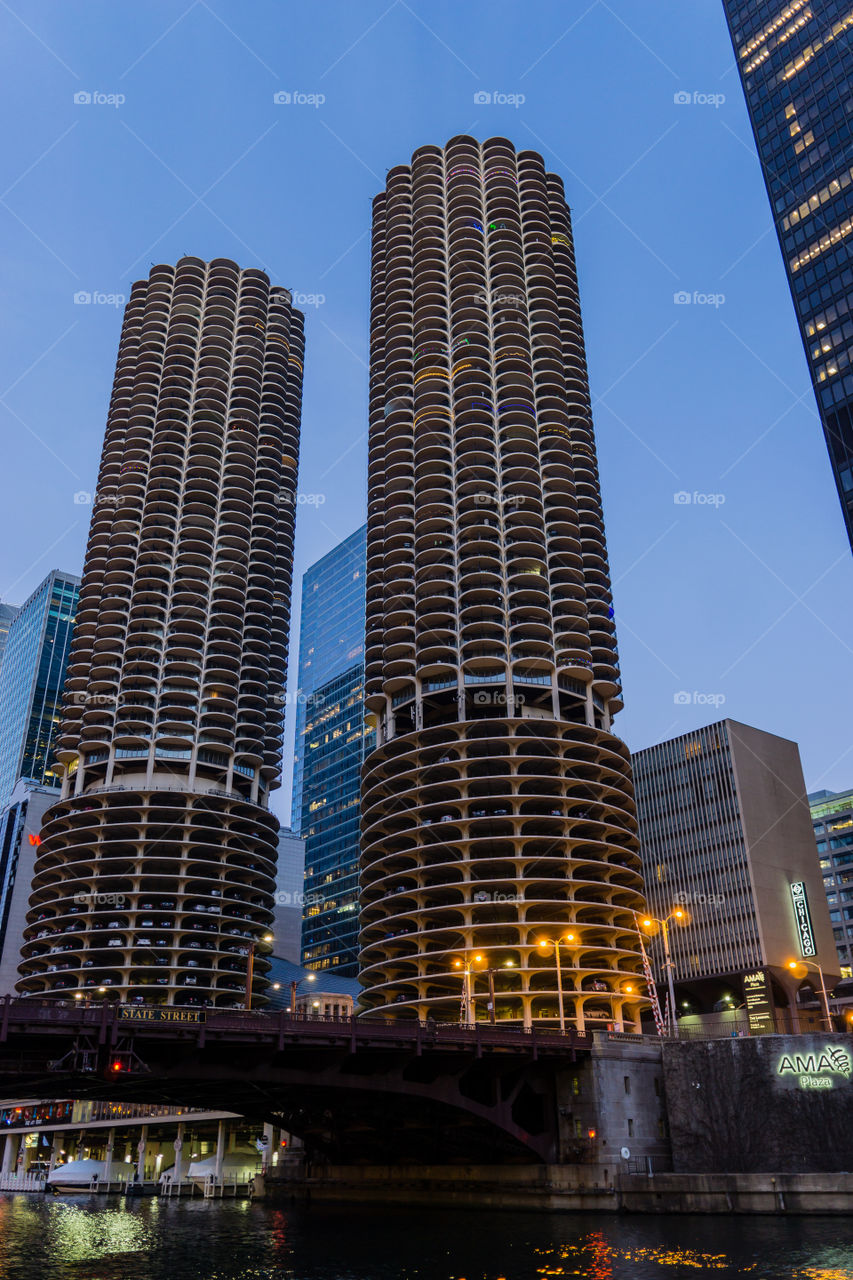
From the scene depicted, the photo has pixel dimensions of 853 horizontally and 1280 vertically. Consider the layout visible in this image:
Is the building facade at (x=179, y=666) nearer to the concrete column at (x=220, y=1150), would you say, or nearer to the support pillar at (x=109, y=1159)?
the concrete column at (x=220, y=1150)

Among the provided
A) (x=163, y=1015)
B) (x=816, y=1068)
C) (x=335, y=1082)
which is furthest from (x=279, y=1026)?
(x=816, y=1068)

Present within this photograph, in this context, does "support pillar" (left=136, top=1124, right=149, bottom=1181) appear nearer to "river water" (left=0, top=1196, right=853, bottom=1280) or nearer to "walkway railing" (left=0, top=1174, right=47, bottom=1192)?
"walkway railing" (left=0, top=1174, right=47, bottom=1192)

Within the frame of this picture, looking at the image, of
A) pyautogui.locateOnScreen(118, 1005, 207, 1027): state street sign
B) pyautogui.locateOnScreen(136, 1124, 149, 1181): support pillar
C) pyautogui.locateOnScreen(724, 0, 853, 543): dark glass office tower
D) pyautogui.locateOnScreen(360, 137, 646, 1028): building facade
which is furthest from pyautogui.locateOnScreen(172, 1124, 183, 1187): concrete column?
pyautogui.locateOnScreen(724, 0, 853, 543): dark glass office tower

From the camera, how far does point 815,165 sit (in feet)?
441

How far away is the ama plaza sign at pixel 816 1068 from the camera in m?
68.6

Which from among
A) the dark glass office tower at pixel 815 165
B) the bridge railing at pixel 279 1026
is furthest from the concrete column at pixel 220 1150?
the dark glass office tower at pixel 815 165

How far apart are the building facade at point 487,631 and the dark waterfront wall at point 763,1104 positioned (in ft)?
67.4

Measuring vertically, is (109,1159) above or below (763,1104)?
above

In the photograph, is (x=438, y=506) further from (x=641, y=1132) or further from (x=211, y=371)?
(x=641, y=1132)

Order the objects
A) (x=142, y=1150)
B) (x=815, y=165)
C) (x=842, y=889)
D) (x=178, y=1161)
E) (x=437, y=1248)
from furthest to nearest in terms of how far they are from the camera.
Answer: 1. (x=842, y=889)
2. (x=142, y=1150)
3. (x=815, y=165)
4. (x=178, y=1161)
5. (x=437, y=1248)

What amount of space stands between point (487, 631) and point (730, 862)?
47672 mm

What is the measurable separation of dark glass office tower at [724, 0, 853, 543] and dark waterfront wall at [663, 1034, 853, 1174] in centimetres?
6094

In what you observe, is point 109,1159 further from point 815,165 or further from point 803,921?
point 815,165

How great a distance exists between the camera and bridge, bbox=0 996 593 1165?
195ft
